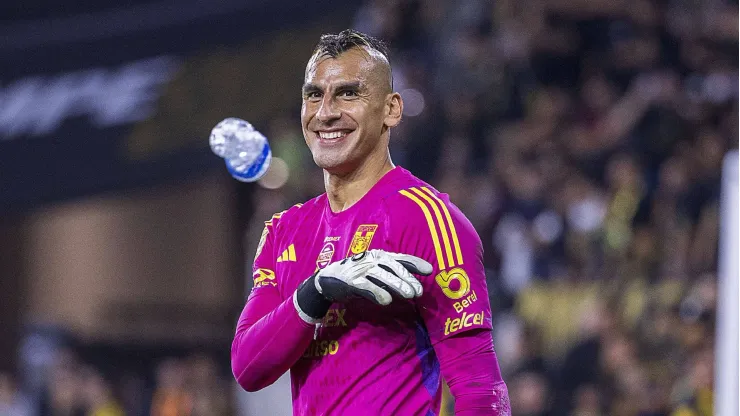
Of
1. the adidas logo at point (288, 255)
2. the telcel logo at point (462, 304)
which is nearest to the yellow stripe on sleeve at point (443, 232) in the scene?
the telcel logo at point (462, 304)

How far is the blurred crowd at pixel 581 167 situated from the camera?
30.3 ft

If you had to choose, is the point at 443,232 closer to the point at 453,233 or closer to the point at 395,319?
the point at 453,233

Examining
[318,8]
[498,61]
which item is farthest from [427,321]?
[498,61]

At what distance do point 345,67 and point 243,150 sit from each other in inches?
32.9

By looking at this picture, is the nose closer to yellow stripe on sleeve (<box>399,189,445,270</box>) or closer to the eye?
the eye

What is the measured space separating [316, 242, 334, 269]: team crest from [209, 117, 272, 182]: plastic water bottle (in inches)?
31.1

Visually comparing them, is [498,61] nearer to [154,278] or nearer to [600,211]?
[600,211]

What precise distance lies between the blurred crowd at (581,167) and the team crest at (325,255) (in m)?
5.44

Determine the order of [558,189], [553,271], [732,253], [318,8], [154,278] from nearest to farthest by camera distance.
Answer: [732,253], [318,8], [553,271], [558,189], [154,278]

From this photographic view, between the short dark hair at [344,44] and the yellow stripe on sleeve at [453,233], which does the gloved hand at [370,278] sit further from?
the short dark hair at [344,44]

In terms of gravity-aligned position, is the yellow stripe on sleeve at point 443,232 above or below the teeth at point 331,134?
below

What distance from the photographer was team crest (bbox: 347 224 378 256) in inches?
133

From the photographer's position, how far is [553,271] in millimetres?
10320

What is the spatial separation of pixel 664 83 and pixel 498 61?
7.36 feet
